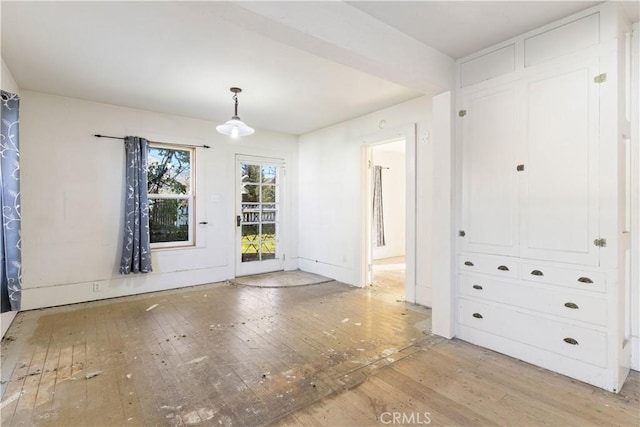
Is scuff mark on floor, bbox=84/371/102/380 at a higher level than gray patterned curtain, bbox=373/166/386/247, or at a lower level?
lower

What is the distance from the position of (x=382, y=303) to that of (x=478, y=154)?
2.20m

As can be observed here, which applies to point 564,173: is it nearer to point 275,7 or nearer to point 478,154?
point 478,154

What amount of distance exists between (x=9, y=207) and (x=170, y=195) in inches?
84.1

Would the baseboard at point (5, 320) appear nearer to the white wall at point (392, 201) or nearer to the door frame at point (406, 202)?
the door frame at point (406, 202)

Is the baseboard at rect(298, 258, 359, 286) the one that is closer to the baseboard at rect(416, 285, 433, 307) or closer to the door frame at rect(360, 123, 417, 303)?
the door frame at rect(360, 123, 417, 303)

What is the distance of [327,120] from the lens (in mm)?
5094

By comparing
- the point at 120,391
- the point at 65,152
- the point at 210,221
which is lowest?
the point at 120,391

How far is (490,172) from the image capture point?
272 cm

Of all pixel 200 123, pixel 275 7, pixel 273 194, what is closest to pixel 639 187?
pixel 275 7

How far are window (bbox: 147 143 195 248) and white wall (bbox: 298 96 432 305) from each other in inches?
80.7

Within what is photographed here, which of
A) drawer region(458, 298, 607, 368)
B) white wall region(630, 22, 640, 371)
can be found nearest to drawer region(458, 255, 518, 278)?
drawer region(458, 298, 607, 368)

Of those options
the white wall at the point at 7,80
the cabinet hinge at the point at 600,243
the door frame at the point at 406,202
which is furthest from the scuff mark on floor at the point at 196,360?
the white wall at the point at 7,80

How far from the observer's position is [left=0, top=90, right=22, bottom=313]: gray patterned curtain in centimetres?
269

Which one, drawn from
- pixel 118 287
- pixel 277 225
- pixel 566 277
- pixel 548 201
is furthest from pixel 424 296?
pixel 118 287
